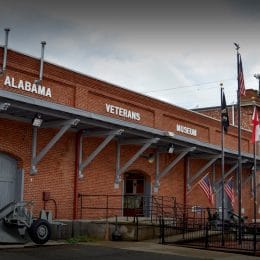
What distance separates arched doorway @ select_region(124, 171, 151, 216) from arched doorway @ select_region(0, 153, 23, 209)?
6.51 meters

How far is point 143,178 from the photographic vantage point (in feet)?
87.5

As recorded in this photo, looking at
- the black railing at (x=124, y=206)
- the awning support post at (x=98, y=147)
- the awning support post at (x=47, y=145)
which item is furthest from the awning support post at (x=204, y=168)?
the awning support post at (x=47, y=145)

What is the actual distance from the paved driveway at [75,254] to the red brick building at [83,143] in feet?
11.8

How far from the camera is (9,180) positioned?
19531 mm

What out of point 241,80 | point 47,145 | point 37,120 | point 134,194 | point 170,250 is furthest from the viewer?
point 134,194

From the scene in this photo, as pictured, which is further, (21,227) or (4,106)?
(21,227)

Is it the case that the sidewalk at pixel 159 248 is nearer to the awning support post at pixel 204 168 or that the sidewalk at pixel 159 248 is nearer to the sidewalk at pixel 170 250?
the sidewalk at pixel 170 250

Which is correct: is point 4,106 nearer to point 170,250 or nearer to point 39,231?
point 39,231

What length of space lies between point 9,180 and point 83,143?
3.99m

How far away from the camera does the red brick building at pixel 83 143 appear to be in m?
19.4

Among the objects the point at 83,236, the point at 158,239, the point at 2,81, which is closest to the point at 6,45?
the point at 2,81

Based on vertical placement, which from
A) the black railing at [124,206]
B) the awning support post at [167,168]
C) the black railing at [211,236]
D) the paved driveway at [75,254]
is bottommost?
the paved driveway at [75,254]

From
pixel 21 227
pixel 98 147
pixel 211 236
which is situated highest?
pixel 98 147

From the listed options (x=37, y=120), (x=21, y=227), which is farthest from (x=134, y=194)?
(x=21, y=227)
